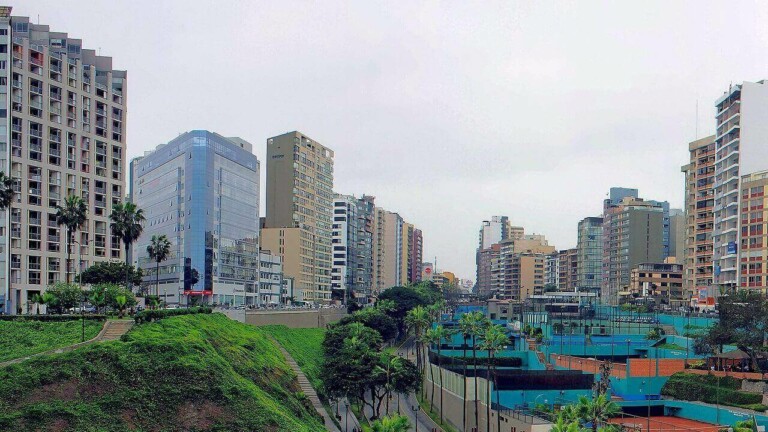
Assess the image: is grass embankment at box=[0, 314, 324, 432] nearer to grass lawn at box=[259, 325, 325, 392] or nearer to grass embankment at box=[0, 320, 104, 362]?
grass embankment at box=[0, 320, 104, 362]

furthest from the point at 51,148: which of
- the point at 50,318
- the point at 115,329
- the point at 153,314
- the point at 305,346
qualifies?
the point at 153,314

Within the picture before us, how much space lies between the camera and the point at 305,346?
317ft

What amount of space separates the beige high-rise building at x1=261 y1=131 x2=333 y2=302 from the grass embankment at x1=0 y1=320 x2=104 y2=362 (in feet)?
349

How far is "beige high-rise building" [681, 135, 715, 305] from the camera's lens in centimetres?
13988

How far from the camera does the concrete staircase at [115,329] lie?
5442 cm

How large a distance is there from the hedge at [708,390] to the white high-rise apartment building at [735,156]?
44.9 meters

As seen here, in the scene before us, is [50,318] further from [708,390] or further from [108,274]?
[708,390]

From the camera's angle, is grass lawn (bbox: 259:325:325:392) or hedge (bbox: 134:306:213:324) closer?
hedge (bbox: 134:306:213:324)

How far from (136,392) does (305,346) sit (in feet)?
190

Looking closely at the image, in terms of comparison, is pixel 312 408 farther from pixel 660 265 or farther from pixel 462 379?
pixel 660 265

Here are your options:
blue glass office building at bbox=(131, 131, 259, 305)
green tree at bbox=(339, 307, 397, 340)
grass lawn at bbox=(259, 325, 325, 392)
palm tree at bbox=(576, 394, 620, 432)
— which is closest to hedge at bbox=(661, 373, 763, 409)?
palm tree at bbox=(576, 394, 620, 432)

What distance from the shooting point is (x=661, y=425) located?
65.3 metres

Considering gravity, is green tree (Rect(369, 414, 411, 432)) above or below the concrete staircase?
below

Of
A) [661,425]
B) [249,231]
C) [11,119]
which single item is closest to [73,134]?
[11,119]
